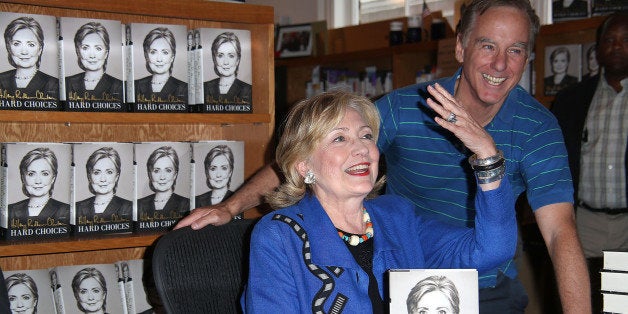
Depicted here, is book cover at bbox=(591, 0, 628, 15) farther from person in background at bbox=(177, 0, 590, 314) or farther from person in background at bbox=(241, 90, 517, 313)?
person in background at bbox=(241, 90, 517, 313)

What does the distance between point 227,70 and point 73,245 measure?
2.76 feet

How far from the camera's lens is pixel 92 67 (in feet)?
8.89

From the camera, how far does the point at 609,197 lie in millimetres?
4227

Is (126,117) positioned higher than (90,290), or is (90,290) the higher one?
(126,117)

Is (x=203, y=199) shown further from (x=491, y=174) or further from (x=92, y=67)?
(x=491, y=174)

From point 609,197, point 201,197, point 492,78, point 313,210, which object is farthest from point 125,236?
point 609,197

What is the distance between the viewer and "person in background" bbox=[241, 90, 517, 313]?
183 cm

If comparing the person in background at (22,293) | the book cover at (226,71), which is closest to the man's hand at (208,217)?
the book cover at (226,71)

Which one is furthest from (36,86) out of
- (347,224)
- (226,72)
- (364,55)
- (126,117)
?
(364,55)

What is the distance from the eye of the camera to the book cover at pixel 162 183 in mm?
2832

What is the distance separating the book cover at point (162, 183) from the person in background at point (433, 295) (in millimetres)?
1487

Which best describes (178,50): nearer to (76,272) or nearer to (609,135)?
(76,272)

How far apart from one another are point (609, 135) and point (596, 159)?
15cm

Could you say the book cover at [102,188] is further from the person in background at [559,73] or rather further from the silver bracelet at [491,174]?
the person in background at [559,73]
